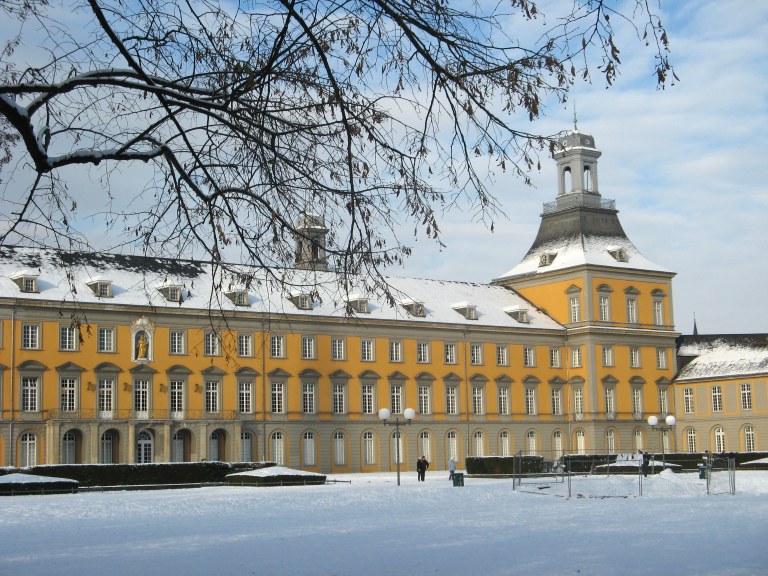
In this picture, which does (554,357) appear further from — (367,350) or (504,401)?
(367,350)

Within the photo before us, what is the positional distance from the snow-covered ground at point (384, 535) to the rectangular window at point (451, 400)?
34988 mm

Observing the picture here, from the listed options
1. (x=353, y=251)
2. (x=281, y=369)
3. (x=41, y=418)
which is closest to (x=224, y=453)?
(x=281, y=369)

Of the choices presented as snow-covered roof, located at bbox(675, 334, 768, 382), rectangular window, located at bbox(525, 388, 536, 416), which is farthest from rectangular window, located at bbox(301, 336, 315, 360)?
snow-covered roof, located at bbox(675, 334, 768, 382)

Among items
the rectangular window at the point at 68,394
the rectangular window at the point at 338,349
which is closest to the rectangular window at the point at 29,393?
the rectangular window at the point at 68,394

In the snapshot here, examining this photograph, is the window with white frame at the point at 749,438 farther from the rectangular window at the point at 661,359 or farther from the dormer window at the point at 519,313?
the dormer window at the point at 519,313

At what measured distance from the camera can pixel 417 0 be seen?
11.5m

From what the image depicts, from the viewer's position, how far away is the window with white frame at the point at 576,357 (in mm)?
77000

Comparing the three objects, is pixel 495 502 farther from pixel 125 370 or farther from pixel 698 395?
pixel 698 395

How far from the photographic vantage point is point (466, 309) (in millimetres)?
73500

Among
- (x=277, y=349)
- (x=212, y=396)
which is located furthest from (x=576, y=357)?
(x=212, y=396)

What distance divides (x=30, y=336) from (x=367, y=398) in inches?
785

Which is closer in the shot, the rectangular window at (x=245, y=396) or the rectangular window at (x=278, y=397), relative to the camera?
the rectangular window at (x=245, y=396)

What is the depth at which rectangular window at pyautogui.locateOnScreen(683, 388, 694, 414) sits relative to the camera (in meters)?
79.1

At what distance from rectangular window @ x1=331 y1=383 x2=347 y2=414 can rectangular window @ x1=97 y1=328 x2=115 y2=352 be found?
43.4 ft
